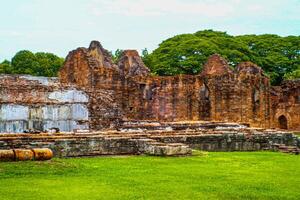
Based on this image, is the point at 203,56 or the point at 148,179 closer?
the point at 148,179

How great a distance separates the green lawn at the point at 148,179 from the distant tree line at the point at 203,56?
44.1 m

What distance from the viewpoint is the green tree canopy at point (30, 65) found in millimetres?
57281

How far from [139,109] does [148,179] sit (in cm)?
2455

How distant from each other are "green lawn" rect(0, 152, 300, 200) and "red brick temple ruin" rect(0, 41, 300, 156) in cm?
201

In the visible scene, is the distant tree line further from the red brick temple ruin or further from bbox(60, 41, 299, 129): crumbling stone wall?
bbox(60, 41, 299, 129): crumbling stone wall

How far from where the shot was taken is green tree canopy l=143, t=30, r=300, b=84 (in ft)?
191

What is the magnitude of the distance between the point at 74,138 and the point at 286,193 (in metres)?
6.80

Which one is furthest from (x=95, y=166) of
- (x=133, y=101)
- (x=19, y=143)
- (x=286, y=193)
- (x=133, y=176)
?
(x=133, y=101)

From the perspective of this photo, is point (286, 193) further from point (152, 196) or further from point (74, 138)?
point (74, 138)

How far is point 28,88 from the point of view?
21.2 meters

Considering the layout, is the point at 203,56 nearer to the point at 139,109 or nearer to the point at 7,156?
the point at 139,109

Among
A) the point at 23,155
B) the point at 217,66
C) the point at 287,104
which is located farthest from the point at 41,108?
the point at 287,104

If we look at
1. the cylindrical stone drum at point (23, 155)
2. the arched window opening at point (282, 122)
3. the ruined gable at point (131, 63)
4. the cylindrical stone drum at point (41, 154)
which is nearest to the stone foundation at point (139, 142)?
the cylindrical stone drum at point (41, 154)

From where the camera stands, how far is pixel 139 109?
34438 millimetres
